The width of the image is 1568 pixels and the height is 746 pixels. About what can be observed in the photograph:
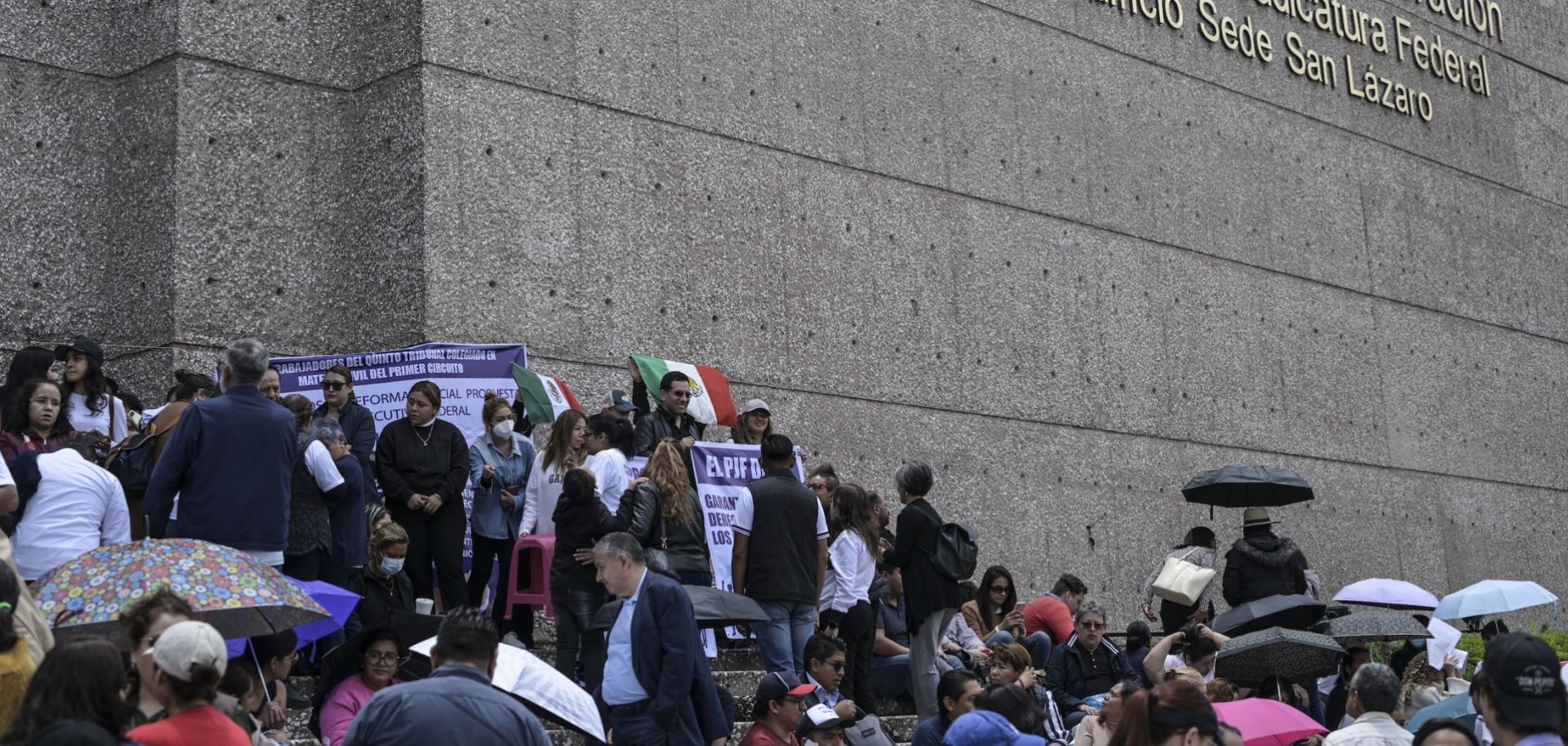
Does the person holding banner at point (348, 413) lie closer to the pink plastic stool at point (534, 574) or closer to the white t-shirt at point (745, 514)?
the pink plastic stool at point (534, 574)

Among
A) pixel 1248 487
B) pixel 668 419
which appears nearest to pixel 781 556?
pixel 668 419

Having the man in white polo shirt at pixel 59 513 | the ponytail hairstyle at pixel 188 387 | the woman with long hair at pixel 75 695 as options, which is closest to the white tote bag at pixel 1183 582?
the ponytail hairstyle at pixel 188 387

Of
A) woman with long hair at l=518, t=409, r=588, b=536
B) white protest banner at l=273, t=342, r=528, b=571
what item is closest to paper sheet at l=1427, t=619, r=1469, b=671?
woman with long hair at l=518, t=409, r=588, b=536

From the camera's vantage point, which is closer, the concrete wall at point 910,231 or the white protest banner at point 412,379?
the white protest banner at point 412,379

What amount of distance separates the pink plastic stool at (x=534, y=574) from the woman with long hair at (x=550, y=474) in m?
0.14

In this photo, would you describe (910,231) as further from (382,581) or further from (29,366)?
(29,366)

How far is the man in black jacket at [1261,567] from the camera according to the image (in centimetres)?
1316

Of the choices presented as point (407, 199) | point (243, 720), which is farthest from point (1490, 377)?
point (243, 720)

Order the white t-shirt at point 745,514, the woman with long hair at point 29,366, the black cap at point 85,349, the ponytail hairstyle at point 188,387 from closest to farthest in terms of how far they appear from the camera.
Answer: the woman with long hair at point 29,366 < the black cap at point 85,349 < the ponytail hairstyle at point 188,387 < the white t-shirt at point 745,514

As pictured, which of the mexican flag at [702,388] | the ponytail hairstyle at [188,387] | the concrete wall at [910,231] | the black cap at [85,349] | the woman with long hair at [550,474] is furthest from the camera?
the concrete wall at [910,231]

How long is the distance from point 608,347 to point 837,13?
3906mm

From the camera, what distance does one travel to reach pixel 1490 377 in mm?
21438

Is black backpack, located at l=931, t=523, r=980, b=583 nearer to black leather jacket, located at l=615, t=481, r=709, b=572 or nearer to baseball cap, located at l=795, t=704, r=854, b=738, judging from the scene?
black leather jacket, located at l=615, t=481, r=709, b=572

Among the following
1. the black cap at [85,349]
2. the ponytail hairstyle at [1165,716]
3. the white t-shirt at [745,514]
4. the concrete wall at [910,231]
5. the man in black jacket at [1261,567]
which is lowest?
the ponytail hairstyle at [1165,716]
